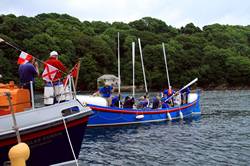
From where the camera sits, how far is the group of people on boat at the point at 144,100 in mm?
25625

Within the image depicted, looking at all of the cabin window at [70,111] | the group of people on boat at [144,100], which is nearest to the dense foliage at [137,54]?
the group of people on boat at [144,100]

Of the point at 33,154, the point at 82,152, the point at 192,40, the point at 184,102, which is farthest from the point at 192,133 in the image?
the point at 192,40

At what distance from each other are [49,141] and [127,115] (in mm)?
15596

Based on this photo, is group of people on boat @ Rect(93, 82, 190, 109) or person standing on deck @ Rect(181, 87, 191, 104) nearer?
group of people on boat @ Rect(93, 82, 190, 109)

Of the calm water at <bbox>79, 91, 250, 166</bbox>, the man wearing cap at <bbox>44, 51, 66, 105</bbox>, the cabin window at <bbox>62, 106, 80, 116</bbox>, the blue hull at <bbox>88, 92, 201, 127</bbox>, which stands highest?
the man wearing cap at <bbox>44, 51, 66, 105</bbox>

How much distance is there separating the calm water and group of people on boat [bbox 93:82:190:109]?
2357 mm

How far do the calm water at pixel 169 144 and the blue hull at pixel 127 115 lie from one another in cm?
73

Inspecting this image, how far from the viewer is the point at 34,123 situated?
999 cm

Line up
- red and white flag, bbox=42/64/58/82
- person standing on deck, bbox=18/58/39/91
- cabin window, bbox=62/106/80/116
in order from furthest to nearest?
red and white flag, bbox=42/64/58/82 < person standing on deck, bbox=18/58/39/91 < cabin window, bbox=62/106/80/116

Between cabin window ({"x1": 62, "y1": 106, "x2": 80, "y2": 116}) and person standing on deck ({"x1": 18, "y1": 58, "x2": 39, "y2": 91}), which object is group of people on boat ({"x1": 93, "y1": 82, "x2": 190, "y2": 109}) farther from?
cabin window ({"x1": 62, "y1": 106, "x2": 80, "y2": 116})

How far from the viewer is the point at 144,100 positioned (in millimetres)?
29375

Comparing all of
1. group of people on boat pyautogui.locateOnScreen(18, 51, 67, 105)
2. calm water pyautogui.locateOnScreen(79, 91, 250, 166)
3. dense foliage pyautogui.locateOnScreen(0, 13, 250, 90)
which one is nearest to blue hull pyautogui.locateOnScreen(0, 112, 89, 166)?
group of people on boat pyautogui.locateOnScreen(18, 51, 67, 105)

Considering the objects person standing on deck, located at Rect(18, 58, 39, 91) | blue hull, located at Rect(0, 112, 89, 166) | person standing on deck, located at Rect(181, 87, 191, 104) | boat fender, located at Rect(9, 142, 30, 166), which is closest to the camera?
boat fender, located at Rect(9, 142, 30, 166)

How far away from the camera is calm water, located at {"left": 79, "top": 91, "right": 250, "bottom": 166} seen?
48.7 ft
